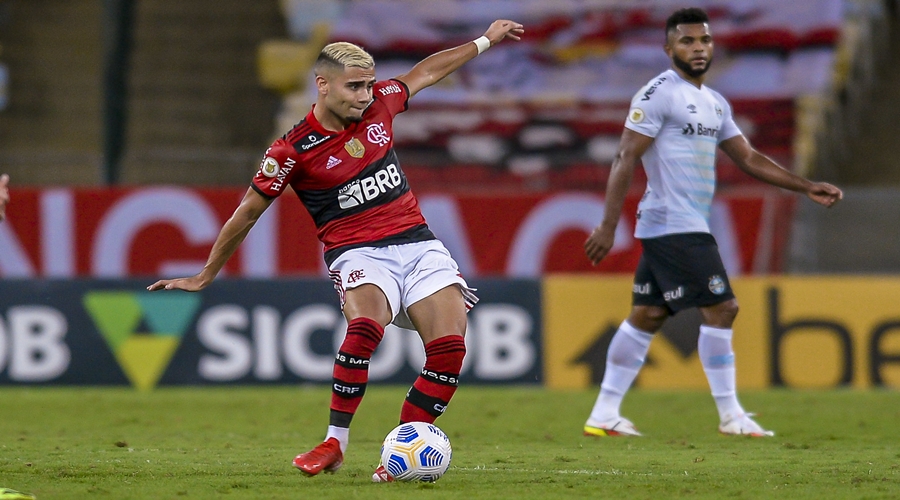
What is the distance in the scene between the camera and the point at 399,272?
6.20 meters

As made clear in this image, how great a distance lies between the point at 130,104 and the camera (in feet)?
67.5

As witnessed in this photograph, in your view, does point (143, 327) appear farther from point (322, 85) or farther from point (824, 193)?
point (824, 193)

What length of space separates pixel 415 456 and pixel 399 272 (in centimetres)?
93

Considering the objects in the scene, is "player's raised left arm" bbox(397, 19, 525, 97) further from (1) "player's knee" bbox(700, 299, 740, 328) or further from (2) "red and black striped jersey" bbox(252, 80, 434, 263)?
(1) "player's knee" bbox(700, 299, 740, 328)

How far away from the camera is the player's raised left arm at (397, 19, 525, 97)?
676 cm

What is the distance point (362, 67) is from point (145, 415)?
4503 millimetres

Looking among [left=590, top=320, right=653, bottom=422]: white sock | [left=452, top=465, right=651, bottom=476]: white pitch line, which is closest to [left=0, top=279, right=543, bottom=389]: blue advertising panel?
[left=590, top=320, right=653, bottom=422]: white sock

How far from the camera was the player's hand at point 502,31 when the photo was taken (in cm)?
703

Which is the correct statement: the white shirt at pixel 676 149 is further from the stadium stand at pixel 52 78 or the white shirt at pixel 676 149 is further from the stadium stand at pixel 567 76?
the stadium stand at pixel 52 78

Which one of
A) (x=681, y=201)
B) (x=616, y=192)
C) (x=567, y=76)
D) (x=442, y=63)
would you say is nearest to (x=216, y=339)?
(x=616, y=192)

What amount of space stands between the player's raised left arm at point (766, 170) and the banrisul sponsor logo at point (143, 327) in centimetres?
571

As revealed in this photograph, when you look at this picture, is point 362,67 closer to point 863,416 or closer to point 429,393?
point 429,393

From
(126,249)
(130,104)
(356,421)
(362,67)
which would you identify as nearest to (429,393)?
(362,67)

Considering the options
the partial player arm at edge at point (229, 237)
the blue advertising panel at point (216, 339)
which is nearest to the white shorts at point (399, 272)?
the partial player arm at edge at point (229, 237)
